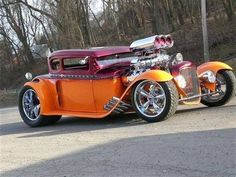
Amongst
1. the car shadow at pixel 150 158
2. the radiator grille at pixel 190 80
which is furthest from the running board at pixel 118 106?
the car shadow at pixel 150 158

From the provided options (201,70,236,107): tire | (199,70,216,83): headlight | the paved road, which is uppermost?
(199,70,216,83): headlight

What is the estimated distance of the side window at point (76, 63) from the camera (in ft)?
32.8

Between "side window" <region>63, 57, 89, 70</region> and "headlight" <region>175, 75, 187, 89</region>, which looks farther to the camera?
"side window" <region>63, 57, 89, 70</region>

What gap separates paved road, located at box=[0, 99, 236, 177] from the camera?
6.04 meters

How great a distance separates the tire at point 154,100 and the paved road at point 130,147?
19 cm

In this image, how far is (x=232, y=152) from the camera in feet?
20.6

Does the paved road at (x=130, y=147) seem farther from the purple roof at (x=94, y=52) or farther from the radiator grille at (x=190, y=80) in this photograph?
the purple roof at (x=94, y=52)

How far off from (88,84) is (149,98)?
4.36 feet

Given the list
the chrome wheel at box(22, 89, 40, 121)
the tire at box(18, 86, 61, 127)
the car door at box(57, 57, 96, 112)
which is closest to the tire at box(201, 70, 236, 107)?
the car door at box(57, 57, 96, 112)

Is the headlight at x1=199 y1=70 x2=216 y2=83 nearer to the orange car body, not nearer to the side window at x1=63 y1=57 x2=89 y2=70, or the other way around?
the orange car body

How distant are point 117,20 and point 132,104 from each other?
30393 mm

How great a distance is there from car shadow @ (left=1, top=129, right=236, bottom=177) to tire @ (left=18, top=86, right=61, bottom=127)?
2.89 meters

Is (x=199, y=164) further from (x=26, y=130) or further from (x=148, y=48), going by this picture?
(x=26, y=130)

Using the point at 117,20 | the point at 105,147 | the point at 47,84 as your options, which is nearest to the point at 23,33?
the point at 117,20
